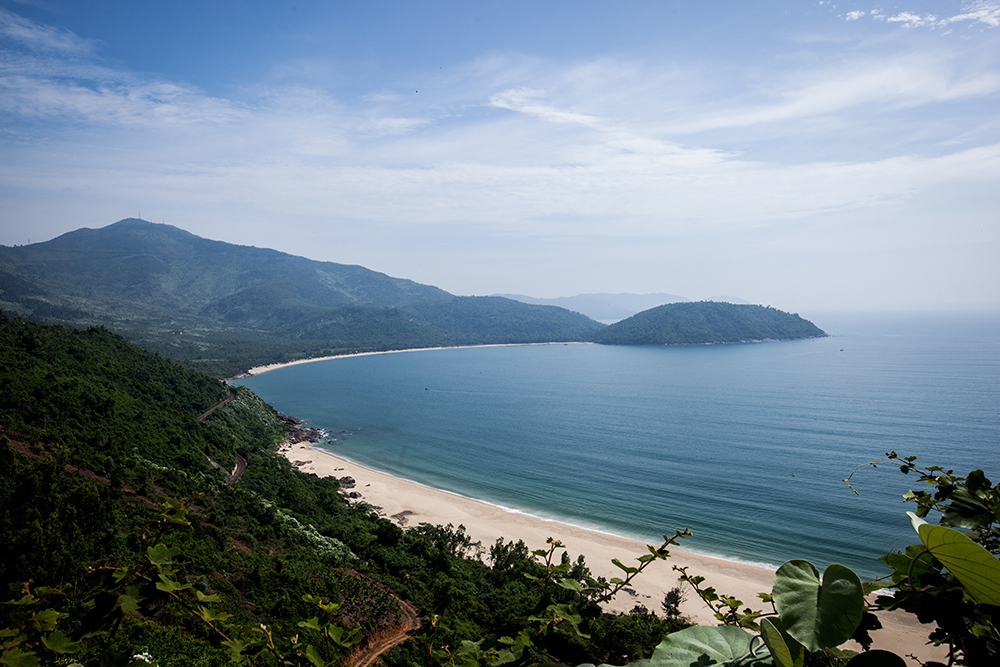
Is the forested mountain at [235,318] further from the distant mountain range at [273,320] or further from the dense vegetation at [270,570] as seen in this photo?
the dense vegetation at [270,570]

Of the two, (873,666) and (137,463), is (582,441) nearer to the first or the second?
(137,463)

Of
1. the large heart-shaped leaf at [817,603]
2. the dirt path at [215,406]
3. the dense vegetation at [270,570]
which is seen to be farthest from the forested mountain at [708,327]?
the large heart-shaped leaf at [817,603]

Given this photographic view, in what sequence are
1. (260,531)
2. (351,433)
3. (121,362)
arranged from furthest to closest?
1. (351,433)
2. (121,362)
3. (260,531)

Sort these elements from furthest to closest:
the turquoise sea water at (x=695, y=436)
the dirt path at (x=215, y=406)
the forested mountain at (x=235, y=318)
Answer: the forested mountain at (x=235, y=318) < the dirt path at (x=215, y=406) < the turquoise sea water at (x=695, y=436)

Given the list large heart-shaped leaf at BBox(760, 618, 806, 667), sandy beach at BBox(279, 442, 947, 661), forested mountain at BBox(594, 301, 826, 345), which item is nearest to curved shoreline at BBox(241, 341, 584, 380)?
forested mountain at BBox(594, 301, 826, 345)

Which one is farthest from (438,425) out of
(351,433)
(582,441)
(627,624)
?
(627,624)

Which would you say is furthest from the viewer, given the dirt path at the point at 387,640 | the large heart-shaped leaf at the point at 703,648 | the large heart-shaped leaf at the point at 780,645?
the dirt path at the point at 387,640

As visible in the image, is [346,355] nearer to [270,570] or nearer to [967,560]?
[270,570]
